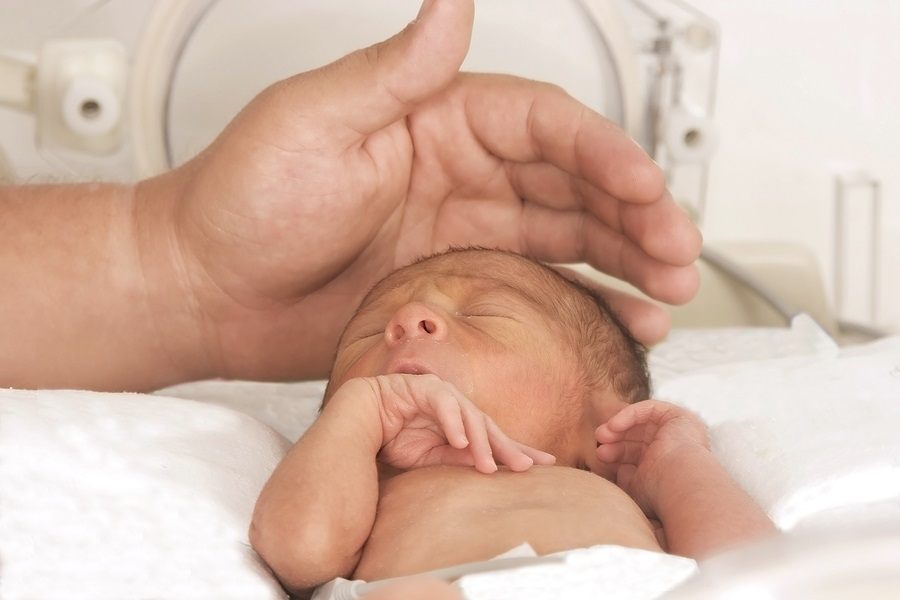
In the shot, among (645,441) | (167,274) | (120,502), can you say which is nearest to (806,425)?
(645,441)

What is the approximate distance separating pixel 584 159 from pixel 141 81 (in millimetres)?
665

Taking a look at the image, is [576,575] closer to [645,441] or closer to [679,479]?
[679,479]

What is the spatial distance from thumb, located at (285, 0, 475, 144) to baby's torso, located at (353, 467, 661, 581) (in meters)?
0.36

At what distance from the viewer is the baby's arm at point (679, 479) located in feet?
→ 2.31

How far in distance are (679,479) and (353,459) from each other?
23cm

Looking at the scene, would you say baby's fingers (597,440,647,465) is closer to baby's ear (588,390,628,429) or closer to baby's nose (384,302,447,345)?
baby's ear (588,390,628,429)

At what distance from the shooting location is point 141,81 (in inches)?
57.0

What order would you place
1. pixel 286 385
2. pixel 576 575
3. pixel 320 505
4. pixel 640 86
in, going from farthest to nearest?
pixel 640 86 < pixel 286 385 < pixel 320 505 < pixel 576 575

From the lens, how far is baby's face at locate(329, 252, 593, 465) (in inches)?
32.7

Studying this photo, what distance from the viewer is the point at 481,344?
0.86m

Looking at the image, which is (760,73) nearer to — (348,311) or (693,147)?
(693,147)

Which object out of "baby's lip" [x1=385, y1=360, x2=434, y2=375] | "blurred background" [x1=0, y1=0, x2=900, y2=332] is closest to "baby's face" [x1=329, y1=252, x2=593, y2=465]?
"baby's lip" [x1=385, y1=360, x2=434, y2=375]

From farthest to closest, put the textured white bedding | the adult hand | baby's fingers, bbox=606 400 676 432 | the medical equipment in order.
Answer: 1. the medical equipment
2. the adult hand
3. baby's fingers, bbox=606 400 676 432
4. the textured white bedding

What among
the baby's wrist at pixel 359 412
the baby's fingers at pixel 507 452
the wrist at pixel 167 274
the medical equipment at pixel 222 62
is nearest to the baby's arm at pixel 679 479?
the baby's fingers at pixel 507 452
